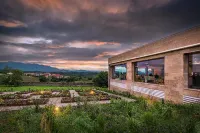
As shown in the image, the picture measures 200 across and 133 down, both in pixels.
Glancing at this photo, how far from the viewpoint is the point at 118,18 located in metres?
15.6

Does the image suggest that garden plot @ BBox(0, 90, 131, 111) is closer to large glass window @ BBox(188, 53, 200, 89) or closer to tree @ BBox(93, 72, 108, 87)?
large glass window @ BBox(188, 53, 200, 89)

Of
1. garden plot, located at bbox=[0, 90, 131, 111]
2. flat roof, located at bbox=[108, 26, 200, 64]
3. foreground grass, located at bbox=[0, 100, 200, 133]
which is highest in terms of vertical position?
flat roof, located at bbox=[108, 26, 200, 64]

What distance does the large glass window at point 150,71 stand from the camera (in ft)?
47.5

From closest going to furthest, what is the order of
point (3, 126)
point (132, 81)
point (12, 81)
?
point (3, 126) < point (132, 81) < point (12, 81)

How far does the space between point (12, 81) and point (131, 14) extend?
31.5m

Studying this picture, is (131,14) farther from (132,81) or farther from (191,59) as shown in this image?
(132,81)

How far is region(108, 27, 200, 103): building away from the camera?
10570 millimetres

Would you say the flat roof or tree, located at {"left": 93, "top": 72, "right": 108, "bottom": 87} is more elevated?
the flat roof

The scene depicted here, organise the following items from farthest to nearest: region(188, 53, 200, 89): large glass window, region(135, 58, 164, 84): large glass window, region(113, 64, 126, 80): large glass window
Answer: region(113, 64, 126, 80): large glass window
region(135, 58, 164, 84): large glass window
region(188, 53, 200, 89): large glass window

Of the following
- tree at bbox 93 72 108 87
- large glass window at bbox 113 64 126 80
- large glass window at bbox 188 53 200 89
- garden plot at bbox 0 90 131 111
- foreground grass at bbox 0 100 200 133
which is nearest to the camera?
foreground grass at bbox 0 100 200 133

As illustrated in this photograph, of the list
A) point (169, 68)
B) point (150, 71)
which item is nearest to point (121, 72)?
point (150, 71)

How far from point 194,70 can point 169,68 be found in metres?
2.05

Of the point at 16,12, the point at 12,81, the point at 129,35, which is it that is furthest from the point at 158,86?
the point at 12,81

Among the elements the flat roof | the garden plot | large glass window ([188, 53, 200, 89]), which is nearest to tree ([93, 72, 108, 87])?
the flat roof
